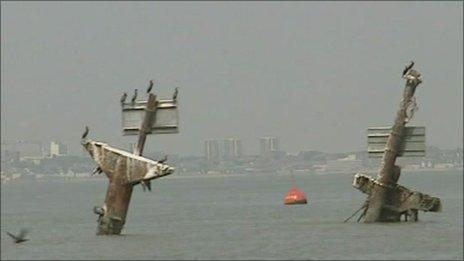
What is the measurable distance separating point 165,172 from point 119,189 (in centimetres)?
250

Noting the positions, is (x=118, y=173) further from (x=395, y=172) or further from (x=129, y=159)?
(x=395, y=172)

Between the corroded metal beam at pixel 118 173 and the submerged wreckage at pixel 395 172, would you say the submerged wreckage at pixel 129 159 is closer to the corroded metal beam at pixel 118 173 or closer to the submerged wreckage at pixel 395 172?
the corroded metal beam at pixel 118 173

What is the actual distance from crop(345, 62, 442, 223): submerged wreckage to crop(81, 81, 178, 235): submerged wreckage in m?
14.1

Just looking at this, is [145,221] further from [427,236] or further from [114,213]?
[114,213]

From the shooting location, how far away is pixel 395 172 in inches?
2655

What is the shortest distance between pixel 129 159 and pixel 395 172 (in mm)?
16622

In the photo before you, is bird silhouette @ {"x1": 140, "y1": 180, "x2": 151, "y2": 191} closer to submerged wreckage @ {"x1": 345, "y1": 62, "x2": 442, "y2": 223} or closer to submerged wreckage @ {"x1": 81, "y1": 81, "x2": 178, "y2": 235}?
submerged wreckage @ {"x1": 81, "y1": 81, "x2": 178, "y2": 235}

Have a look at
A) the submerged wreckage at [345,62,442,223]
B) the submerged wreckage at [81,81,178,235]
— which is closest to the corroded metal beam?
the submerged wreckage at [81,81,178,235]

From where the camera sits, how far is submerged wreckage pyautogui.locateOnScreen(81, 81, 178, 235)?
5544 cm

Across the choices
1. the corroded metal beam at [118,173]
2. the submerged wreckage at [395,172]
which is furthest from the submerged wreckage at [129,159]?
the submerged wreckage at [395,172]

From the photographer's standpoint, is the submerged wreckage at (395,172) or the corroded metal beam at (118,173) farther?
the submerged wreckage at (395,172)

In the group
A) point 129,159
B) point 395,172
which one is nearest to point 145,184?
point 129,159

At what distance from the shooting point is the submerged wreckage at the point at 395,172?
67.4 meters

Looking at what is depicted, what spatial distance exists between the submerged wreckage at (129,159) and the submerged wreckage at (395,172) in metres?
14.1
